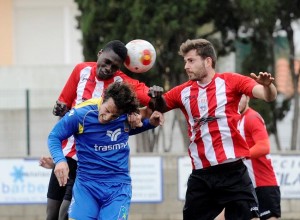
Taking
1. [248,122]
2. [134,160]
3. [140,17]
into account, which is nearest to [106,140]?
[248,122]

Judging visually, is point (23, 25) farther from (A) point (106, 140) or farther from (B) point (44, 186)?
(A) point (106, 140)

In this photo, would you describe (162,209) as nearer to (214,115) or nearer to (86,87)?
(86,87)

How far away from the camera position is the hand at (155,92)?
28.4 ft

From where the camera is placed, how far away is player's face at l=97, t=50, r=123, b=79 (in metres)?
8.97

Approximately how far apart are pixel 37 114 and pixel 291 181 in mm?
4676

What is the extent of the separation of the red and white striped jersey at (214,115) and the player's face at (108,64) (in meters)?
0.54

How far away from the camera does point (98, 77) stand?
359 inches

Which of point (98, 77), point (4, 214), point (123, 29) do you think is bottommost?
point (4, 214)

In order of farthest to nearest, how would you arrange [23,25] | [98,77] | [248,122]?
1. [23,25]
2. [248,122]
3. [98,77]

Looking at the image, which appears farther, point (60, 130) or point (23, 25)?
point (23, 25)

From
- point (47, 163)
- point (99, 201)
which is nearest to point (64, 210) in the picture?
point (47, 163)

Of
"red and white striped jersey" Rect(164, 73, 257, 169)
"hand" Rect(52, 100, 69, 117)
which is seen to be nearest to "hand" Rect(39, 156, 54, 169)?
"hand" Rect(52, 100, 69, 117)

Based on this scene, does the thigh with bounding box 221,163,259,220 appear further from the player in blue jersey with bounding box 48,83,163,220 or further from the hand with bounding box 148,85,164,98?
the hand with bounding box 148,85,164,98

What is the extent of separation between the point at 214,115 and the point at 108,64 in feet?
3.46
